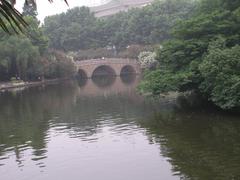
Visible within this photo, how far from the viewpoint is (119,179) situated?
1319 cm

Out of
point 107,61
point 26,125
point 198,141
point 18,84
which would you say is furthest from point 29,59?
point 198,141

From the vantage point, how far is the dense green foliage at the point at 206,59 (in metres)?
21.4

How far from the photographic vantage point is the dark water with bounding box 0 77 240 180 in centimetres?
1381

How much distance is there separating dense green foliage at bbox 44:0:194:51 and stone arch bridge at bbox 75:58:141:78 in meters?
5.54

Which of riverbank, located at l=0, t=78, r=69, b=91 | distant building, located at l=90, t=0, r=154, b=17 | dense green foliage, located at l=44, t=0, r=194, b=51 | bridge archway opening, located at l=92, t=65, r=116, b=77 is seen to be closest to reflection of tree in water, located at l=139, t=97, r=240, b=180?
riverbank, located at l=0, t=78, r=69, b=91

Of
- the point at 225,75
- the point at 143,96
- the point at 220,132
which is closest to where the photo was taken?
the point at 220,132

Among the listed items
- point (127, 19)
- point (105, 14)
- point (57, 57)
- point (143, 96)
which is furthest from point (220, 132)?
point (105, 14)

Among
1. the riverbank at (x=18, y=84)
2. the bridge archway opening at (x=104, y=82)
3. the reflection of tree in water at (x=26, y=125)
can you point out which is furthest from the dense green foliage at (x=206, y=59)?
the riverbank at (x=18, y=84)

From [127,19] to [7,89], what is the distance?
1377 inches

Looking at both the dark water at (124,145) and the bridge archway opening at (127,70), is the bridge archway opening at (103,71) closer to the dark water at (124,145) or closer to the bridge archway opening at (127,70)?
the bridge archway opening at (127,70)

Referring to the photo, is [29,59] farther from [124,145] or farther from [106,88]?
[124,145]

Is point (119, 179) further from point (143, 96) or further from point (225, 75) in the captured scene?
point (143, 96)

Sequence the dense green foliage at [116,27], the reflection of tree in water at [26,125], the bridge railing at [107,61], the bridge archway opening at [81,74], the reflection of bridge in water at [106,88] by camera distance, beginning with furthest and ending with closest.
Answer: the dense green foliage at [116,27]
the bridge archway opening at [81,74]
the bridge railing at [107,61]
the reflection of bridge in water at [106,88]
the reflection of tree in water at [26,125]

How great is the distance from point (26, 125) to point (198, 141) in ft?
35.3
